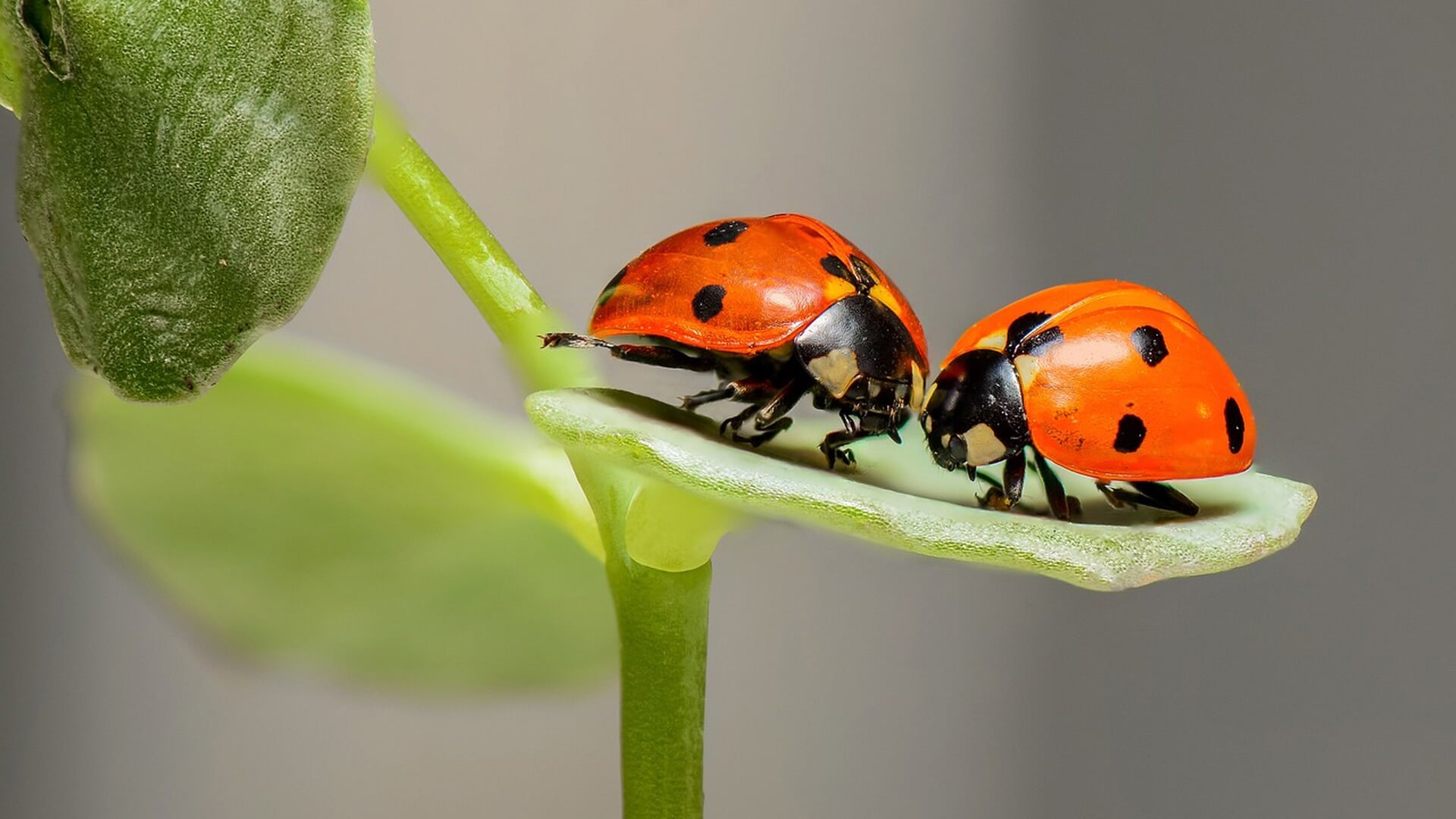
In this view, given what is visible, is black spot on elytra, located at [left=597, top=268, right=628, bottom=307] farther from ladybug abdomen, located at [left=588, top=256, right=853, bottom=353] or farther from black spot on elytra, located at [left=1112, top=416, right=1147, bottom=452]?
black spot on elytra, located at [left=1112, top=416, right=1147, bottom=452]

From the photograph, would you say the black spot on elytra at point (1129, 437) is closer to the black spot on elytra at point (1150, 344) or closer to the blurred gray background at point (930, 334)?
the black spot on elytra at point (1150, 344)

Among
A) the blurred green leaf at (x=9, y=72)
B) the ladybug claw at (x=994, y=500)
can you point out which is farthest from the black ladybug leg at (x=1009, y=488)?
the blurred green leaf at (x=9, y=72)

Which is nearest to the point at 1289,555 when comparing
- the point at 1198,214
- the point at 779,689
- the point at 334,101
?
the point at 1198,214

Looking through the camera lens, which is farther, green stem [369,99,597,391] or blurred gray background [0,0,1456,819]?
blurred gray background [0,0,1456,819]

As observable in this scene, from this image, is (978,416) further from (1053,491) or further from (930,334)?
(930,334)

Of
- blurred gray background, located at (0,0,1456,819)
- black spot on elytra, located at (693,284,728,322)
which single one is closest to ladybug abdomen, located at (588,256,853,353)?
black spot on elytra, located at (693,284,728,322)

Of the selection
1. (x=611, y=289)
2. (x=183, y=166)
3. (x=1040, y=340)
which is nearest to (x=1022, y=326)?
(x=1040, y=340)
